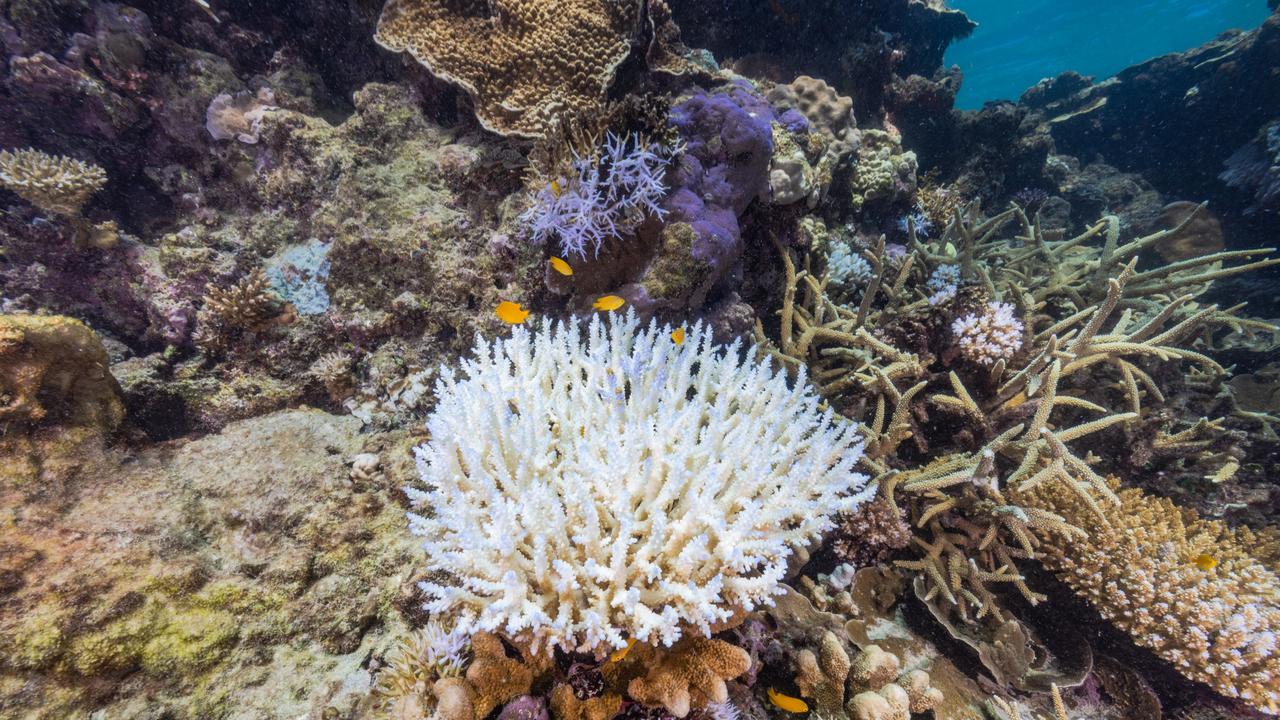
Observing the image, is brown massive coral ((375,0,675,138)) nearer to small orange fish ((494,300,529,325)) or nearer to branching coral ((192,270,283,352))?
small orange fish ((494,300,529,325))

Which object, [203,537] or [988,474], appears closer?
[203,537]

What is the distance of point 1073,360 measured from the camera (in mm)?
3727

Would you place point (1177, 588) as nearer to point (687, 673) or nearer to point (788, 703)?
point (788, 703)

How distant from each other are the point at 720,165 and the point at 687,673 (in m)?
3.38

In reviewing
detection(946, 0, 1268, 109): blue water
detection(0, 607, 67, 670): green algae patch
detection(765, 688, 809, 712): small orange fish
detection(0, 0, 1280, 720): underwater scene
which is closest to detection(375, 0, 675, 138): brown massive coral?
detection(0, 0, 1280, 720): underwater scene

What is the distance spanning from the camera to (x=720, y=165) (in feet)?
12.2

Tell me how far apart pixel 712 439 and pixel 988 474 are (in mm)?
2283

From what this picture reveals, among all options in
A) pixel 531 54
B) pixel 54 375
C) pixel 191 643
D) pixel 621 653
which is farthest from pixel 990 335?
pixel 54 375

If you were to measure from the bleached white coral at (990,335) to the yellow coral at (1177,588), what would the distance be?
1085mm

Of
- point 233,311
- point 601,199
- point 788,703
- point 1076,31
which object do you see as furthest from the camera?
point 1076,31

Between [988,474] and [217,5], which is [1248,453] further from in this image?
[217,5]

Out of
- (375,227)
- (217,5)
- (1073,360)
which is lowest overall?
(1073,360)

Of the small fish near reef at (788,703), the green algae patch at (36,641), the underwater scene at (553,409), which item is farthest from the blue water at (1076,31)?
the green algae patch at (36,641)

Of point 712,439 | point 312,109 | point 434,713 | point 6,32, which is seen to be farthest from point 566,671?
point 6,32
